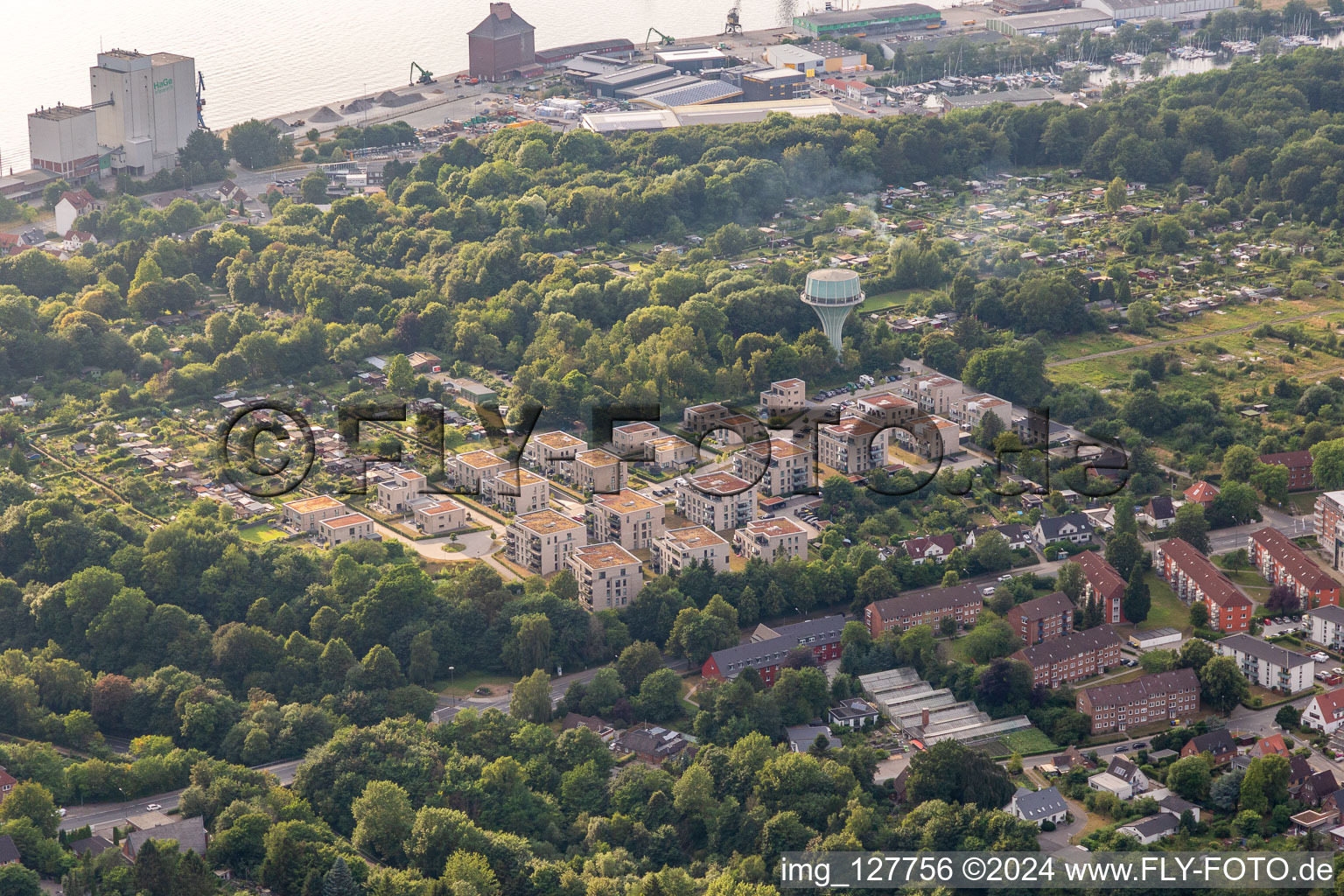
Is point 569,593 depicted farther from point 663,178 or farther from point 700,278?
point 663,178

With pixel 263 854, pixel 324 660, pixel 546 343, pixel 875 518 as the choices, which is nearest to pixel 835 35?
pixel 546 343

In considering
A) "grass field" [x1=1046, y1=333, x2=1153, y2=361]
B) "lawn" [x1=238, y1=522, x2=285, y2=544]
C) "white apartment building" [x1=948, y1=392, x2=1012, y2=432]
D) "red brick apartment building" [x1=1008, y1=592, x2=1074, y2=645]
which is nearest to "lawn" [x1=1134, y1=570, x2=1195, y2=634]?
"red brick apartment building" [x1=1008, y1=592, x2=1074, y2=645]

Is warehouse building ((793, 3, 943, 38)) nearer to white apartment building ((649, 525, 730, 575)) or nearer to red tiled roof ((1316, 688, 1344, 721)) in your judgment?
white apartment building ((649, 525, 730, 575))

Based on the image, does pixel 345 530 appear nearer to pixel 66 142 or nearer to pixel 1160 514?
pixel 1160 514

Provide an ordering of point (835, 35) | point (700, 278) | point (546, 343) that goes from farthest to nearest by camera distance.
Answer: point (835, 35) < point (700, 278) < point (546, 343)

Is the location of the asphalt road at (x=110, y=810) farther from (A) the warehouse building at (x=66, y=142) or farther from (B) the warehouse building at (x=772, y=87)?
(B) the warehouse building at (x=772, y=87)

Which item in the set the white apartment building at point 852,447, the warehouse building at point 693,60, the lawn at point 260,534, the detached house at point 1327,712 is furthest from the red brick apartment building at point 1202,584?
the warehouse building at point 693,60

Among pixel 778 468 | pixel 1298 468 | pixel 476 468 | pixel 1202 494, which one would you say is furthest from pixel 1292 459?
pixel 476 468
